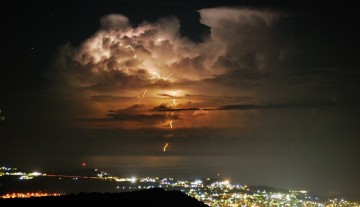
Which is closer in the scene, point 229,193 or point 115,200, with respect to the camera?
point 115,200

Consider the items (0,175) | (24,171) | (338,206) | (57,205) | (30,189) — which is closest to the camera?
(57,205)

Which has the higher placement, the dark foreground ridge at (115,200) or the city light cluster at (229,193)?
the city light cluster at (229,193)

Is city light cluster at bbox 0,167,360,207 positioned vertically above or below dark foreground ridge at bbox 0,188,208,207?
above

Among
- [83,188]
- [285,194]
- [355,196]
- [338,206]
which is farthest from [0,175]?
[355,196]

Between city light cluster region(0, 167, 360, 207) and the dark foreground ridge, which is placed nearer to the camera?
the dark foreground ridge

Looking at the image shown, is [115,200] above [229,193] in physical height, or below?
below

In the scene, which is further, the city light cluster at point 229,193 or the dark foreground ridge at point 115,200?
the city light cluster at point 229,193

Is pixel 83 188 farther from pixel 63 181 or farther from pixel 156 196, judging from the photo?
pixel 156 196

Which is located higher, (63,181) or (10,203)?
(63,181)
